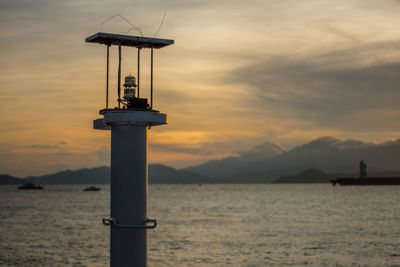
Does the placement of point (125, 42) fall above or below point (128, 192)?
above

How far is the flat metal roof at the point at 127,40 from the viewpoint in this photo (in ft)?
21.5

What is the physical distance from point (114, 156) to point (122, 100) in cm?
73

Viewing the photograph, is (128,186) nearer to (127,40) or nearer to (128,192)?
(128,192)

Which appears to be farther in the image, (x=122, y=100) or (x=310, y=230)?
(x=310, y=230)

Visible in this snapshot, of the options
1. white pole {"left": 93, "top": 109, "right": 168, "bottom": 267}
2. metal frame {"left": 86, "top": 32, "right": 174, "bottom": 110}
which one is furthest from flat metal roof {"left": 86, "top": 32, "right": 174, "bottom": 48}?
white pole {"left": 93, "top": 109, "right": 168, "bottom": 267}

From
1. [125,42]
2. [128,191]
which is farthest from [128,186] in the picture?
[125,42]

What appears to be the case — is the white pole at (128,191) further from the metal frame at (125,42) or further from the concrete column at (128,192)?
the metal frame at (125,42)

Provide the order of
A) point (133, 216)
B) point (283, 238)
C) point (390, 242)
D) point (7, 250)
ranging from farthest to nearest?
point (283, 238)
point (390, 242)
point (7, 250)
point (133, 216)

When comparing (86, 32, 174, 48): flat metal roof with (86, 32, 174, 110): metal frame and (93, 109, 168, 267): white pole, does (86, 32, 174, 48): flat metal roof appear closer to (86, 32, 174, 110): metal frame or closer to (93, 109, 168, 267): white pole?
(86, 32, 174, 110): metal frame

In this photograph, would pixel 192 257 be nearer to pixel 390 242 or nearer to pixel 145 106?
pixel 390 242

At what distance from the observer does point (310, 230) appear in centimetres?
6594

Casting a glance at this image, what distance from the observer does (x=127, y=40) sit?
A: 21.7 feet

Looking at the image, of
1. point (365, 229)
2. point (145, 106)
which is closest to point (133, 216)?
point (145, 106)

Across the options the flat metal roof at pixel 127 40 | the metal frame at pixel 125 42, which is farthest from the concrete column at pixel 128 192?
the flat metal roof at pixel 127 40
